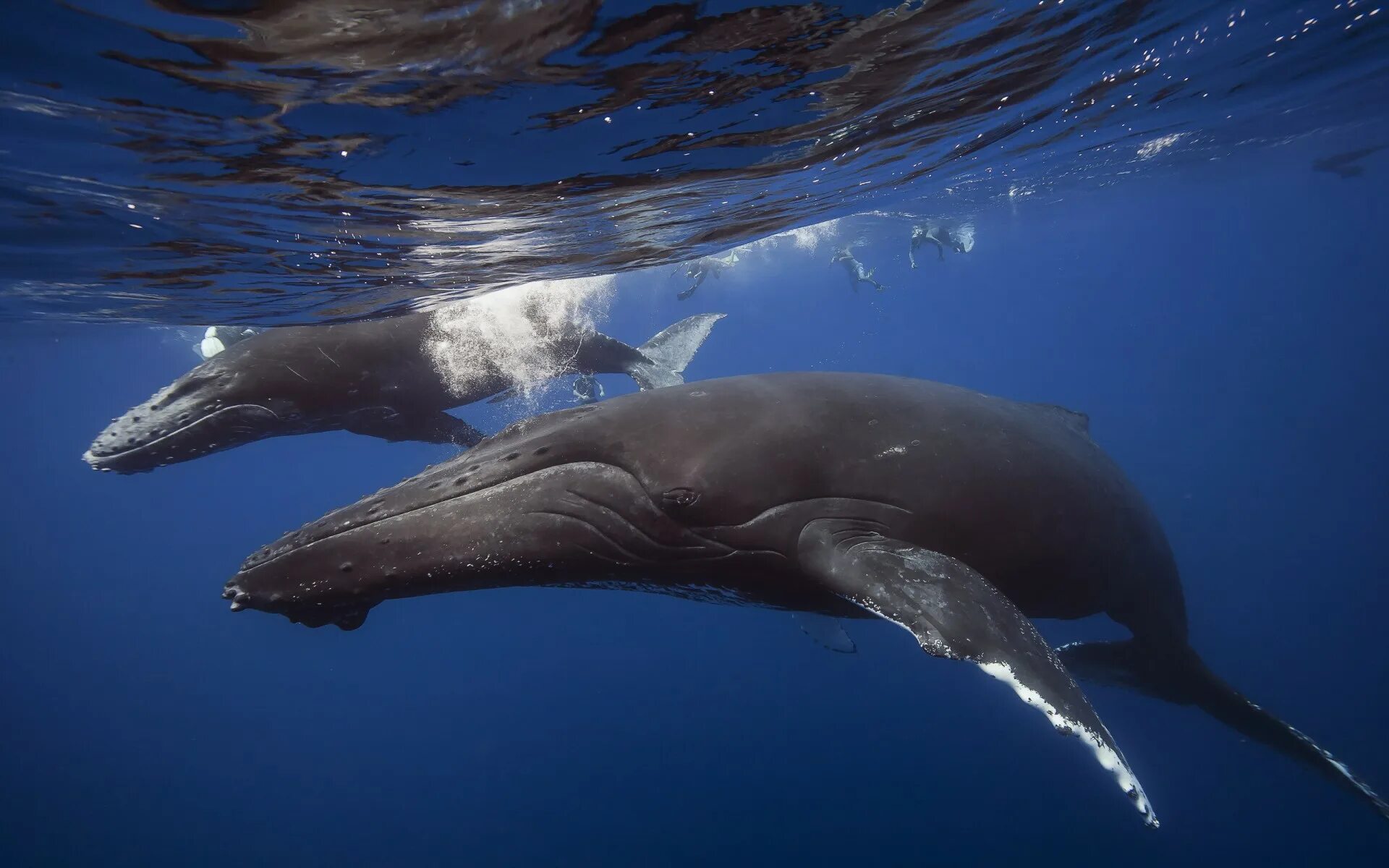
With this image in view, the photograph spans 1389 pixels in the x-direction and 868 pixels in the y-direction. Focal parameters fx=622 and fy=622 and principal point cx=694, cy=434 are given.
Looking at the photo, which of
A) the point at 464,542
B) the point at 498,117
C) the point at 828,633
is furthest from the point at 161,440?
the point at 828,633

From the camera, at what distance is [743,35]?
628 centimetres

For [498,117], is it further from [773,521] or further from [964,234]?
[964,234]

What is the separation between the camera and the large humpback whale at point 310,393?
8.31m

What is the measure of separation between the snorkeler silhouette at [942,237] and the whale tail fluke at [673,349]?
21060 millimetres

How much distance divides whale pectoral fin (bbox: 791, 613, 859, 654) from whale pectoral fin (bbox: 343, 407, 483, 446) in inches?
246

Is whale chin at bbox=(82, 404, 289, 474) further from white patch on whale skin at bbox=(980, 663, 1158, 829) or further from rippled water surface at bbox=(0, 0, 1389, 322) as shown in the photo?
white patch on whale skin at bbox=(980, 663, 1158, 829)

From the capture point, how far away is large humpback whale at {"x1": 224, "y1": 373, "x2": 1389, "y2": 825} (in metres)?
3.95

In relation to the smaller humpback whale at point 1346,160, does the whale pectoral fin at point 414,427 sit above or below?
above

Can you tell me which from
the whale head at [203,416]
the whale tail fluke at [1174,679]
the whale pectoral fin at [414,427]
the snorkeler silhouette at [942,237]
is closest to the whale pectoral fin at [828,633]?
the whale tail fluke at [1174,679]

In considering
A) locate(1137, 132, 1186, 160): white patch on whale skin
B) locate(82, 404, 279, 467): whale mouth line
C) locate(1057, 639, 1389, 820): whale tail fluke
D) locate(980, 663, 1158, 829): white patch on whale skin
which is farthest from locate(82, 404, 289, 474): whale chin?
locate(1137, 132, 1186, 160): white patch on whale skin

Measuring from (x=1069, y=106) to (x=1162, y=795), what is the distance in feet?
80.0

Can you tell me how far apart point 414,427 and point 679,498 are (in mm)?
8232

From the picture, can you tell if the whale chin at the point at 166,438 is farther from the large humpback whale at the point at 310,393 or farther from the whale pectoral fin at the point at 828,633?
the whale pectoral fin at the point at 828,633

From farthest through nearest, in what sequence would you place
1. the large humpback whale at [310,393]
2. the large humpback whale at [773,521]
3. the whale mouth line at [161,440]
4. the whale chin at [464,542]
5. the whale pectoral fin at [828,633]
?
the whale pectoral fin at [828,633] → the large humpback whale at [310,393] → the whale mouth line at [161,440] → the whale chin at [464,542] → the large humpback whale at [773,521]
